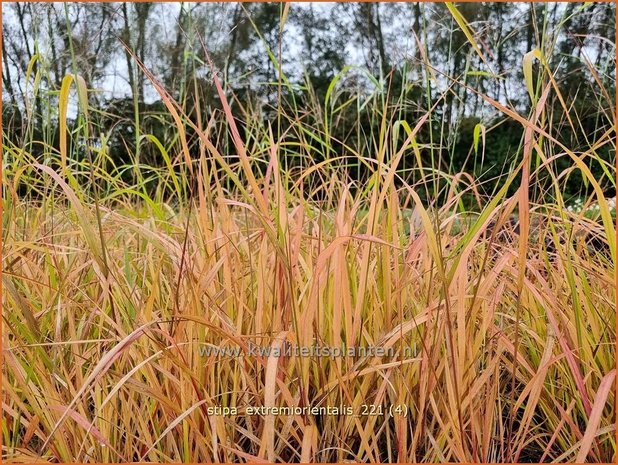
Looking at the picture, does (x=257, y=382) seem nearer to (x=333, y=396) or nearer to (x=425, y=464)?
(x=333, y=396)

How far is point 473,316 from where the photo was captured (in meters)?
0.90

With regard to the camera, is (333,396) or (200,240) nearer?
(333,396)

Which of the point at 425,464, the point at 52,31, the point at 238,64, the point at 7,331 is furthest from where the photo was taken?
the point at 238,64

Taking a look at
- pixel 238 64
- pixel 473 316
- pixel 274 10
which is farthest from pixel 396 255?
pixel 238 64

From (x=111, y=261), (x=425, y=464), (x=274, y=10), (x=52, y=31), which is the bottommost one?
(x=425, y=464)

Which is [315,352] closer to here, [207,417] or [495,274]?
[207,417]

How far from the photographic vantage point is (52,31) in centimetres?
120

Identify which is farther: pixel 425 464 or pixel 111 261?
pixel 111 261

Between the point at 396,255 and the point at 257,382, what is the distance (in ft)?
1.08

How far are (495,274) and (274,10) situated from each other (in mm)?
1263

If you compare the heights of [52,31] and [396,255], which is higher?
[52,31]

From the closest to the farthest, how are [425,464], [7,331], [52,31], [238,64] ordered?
[425,464] < [7,331] < [52,31] < [238,64]

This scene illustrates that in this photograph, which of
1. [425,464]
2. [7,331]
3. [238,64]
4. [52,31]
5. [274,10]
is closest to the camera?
[425,464]

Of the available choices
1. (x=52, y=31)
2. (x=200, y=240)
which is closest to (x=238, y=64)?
(x=52, y=31)
